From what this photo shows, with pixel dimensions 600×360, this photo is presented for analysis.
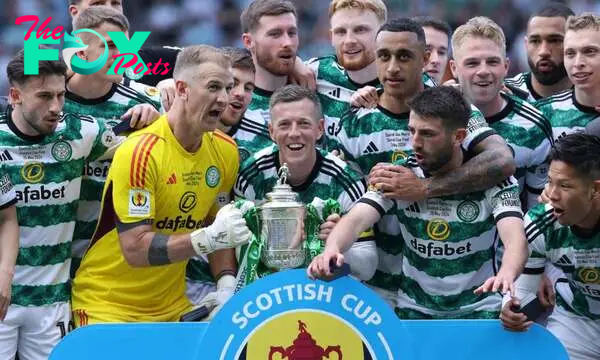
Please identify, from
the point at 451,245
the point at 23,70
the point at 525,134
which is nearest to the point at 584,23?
the point at 525,134

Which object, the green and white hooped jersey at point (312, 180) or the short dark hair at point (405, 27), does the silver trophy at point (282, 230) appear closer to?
the green and white hooped jersey at point (312, 180)

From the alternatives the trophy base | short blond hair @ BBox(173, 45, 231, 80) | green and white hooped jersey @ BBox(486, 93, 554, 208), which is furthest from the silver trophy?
green and white hooped jersey @ BBox(486, 93, 554, 208)

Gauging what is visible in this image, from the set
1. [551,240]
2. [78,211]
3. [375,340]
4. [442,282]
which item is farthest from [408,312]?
[78,211]

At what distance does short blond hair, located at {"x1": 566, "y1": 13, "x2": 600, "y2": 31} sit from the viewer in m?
7.45

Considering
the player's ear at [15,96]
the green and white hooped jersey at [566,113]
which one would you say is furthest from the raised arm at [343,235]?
the player's ear at [15,96]

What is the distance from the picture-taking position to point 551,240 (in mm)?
6469

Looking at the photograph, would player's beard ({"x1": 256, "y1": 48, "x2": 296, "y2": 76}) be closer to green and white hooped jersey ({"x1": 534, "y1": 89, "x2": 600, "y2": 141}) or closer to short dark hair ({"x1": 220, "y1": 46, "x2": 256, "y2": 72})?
short dark hair ({"x1": 220, "y1": 46, "x2": 256, "y2": 72})

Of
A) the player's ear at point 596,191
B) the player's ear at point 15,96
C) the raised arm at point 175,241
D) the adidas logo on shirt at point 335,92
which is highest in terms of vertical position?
the player's ear at point 15,96

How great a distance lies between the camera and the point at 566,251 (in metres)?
6.45

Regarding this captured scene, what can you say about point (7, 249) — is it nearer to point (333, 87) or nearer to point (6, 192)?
point (6, 192)

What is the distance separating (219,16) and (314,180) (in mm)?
8049

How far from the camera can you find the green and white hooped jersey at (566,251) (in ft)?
21.0

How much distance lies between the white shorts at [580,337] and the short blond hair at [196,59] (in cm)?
201

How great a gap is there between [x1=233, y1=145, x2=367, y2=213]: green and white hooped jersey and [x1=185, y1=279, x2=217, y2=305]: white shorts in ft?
2.32
